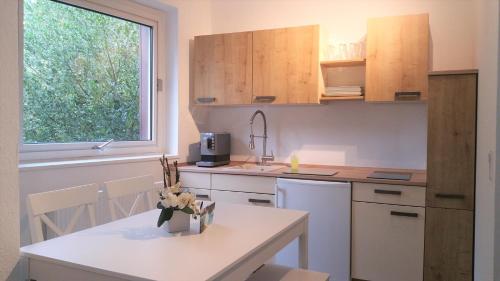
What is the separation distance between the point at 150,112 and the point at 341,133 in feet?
5.48

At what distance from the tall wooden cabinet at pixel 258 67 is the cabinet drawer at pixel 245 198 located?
79cm

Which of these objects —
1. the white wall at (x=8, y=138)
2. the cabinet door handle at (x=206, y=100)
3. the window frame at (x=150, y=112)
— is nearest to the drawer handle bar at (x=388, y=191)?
the cabinet door handle at (x=206, y=100)

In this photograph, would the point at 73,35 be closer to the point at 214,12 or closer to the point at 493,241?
the point at 214,12

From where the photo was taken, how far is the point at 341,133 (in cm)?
349

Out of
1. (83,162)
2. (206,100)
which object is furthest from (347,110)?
(83,162)

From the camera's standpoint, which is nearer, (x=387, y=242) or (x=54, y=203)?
(x=54, y=203)

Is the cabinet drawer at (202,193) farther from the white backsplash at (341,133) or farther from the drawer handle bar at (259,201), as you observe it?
the white backsplash at (341,133)

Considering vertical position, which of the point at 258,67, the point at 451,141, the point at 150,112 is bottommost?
the point at 451,141

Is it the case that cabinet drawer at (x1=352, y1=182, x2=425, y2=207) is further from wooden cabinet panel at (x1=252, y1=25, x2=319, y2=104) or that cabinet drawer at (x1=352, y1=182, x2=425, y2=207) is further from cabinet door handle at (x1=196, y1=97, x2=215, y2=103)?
cabinet door handle at (x1=196, y1=97, x2=215, y2=103)

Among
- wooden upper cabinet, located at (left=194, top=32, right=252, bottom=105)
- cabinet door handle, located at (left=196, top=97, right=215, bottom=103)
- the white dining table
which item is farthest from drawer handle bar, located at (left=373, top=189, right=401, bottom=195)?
cabinet door handle, located at (left=196, top=97, right=215, bottom=103)

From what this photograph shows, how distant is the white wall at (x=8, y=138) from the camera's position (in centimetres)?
147

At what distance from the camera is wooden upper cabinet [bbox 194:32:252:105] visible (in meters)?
3.51

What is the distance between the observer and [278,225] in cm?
186

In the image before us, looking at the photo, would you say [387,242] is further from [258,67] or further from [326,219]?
[258,67]
